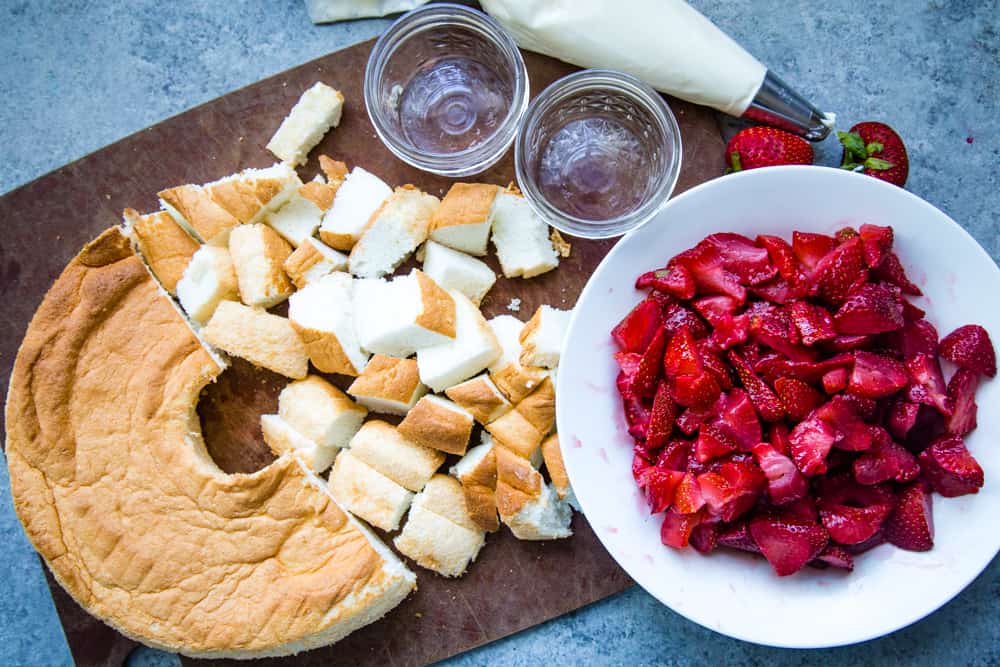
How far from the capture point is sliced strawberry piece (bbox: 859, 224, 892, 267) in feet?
6.41

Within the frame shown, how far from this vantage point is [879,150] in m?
2.29

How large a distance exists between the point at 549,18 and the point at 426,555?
1626 mm

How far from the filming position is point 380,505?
7.62 ft

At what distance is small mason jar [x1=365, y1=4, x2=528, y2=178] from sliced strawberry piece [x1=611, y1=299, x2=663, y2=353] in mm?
671

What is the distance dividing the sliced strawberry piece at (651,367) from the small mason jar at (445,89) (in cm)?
76

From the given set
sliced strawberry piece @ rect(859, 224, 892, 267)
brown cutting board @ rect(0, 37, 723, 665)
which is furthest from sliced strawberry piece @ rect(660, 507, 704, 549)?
sliced strawberry piece @ rect(859, 224, 892, 267)

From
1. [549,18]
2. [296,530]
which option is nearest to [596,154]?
[549,18]

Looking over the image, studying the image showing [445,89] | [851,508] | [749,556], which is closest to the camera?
[851,508]

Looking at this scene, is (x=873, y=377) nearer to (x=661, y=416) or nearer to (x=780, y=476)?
(x=780, y=476)

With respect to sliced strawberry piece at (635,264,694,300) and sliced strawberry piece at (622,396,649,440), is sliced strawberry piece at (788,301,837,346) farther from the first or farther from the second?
sliced strawberry piece at (622,396,649,440)

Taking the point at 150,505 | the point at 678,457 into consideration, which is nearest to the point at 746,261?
the point at 678,457

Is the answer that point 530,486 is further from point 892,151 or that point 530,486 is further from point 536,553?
point 892,151

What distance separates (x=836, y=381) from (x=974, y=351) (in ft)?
1.24

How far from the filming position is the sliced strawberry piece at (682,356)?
6.34 feet
